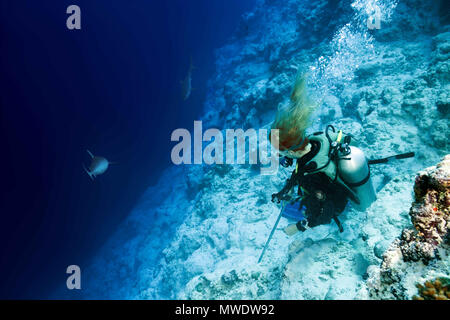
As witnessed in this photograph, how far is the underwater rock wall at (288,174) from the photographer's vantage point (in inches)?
116

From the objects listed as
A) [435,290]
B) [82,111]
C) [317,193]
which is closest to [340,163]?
[317,193]

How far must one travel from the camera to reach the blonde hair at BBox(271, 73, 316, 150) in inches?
78.0

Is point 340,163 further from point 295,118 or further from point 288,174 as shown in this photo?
point 288,174

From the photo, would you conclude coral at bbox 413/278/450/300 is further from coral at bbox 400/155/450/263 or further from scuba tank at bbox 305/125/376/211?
scuba tank at bbox 305/125/376/211

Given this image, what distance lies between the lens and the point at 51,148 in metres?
36.3

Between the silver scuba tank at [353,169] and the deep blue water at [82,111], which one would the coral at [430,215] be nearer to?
the silver scuba tank at [353,169]

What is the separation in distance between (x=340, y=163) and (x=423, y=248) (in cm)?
146

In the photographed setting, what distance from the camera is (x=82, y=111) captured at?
4191cm

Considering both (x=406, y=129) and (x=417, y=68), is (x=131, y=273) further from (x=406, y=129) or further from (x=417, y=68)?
(x=417, y=68)

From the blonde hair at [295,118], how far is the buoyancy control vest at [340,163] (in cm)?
39

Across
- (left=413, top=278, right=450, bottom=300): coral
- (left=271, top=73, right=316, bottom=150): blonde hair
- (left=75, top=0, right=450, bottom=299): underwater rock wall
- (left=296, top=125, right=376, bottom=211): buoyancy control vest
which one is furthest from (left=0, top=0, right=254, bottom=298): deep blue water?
(left=413, top=278, right=450, bottom=300): coral

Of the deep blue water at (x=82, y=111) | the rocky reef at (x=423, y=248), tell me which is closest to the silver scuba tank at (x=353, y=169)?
the rocky reef at (x=423, y=248)

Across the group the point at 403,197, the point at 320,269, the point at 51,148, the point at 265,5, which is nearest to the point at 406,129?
the point at 403,197

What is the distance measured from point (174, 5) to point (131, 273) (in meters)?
62.6
